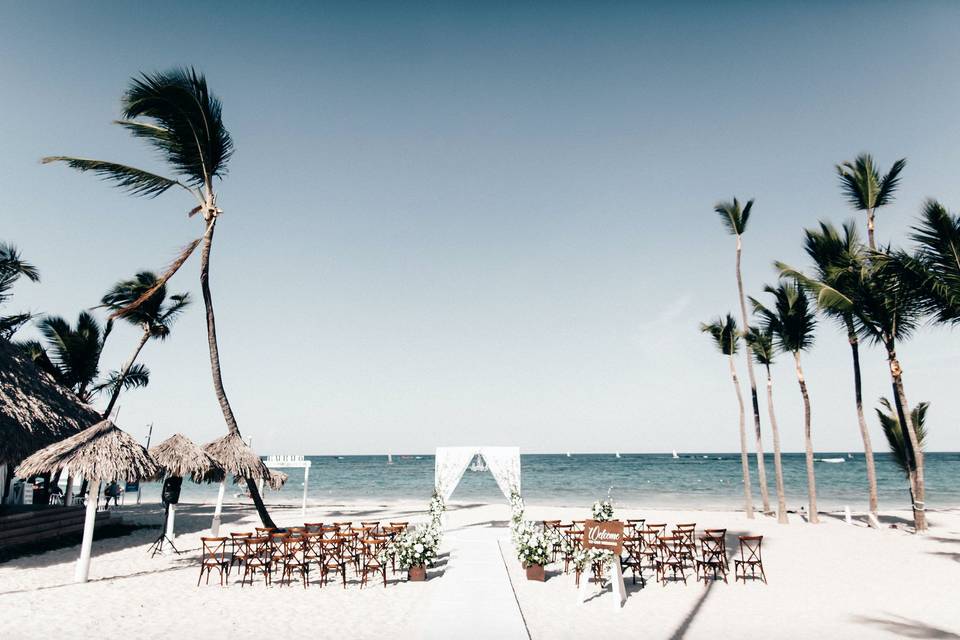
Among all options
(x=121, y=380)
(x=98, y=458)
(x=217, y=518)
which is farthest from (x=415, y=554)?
(x=121, y=380)

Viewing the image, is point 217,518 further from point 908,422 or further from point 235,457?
point 908,422

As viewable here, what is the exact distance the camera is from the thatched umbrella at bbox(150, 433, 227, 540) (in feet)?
43.4

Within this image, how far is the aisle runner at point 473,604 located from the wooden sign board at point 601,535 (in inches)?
63.5

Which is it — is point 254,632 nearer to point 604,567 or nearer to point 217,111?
point 604,567

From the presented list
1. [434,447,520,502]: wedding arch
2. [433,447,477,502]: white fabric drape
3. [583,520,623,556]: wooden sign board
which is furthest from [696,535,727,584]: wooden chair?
[433,447,477,502]: white fabric drape

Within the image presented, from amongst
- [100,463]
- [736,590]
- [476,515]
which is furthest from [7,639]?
[476,515]

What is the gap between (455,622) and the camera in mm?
7203

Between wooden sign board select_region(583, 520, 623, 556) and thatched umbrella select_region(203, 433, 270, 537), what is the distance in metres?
9.35

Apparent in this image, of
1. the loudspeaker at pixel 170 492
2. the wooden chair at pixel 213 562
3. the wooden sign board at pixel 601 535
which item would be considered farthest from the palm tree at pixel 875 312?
the loudspeaker at pixel 170 492

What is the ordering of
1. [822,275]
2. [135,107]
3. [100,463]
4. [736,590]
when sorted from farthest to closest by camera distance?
[822,275]
[135,107]
[100,463]
[736,590]

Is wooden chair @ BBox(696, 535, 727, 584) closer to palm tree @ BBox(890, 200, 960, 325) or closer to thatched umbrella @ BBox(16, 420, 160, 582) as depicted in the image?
palm tree @ BBox(890, 200, 960, 325)

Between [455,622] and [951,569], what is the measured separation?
11004 millimetres

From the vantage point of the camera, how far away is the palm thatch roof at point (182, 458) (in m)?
13.3

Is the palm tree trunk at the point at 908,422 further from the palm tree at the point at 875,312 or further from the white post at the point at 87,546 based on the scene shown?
the white post at the point at 87,546
